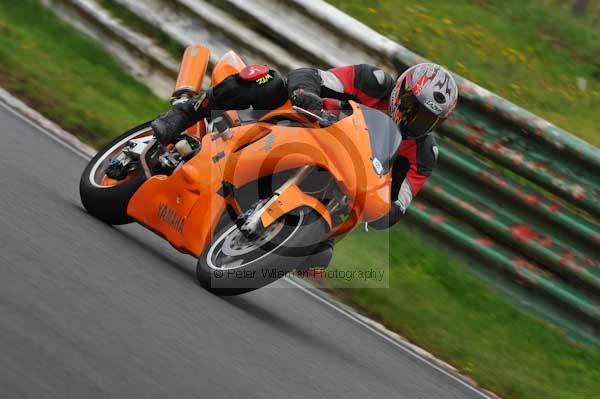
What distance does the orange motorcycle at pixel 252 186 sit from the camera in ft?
19.2

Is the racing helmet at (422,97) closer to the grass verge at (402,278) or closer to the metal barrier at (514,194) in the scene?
the grass verge at (402,278)

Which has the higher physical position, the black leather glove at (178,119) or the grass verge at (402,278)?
the black leather glove at (178,119)

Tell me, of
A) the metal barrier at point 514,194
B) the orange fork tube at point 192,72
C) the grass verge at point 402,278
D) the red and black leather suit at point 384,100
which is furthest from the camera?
the metal barrier at point 514,194

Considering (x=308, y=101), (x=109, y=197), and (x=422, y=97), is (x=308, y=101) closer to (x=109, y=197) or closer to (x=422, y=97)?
(x=422, y=97)

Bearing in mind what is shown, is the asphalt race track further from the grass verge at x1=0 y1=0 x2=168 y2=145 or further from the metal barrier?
the metal barrier

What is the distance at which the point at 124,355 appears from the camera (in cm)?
414

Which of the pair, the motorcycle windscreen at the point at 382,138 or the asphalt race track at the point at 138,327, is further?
the motorcycle windscreen at the point at 382,138

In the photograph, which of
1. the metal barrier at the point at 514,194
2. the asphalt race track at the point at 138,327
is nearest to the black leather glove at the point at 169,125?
the asphalt race track at the point at 138,327

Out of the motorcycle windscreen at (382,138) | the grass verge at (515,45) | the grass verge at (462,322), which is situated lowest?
the grass verge at (462,322)

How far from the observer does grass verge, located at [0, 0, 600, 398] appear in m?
7.26

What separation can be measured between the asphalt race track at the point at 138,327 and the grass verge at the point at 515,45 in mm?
3404

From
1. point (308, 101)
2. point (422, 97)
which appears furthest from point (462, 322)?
point (308, 101)

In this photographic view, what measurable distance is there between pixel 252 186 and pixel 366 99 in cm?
92

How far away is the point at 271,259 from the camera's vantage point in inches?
226
